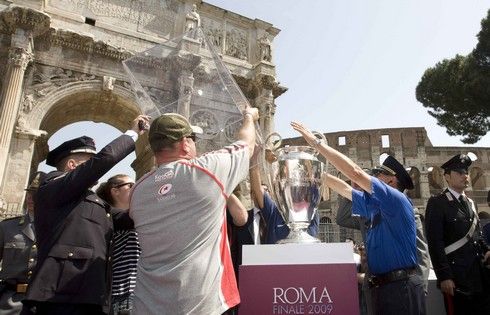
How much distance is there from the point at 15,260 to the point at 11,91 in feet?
27.5

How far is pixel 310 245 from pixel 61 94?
11609mm

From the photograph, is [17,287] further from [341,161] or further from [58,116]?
[58,116]

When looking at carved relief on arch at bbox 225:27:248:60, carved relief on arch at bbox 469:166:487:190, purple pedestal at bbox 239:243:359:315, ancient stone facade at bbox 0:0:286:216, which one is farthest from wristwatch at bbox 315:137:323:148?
carved relief on arch at bbox 469:166:487:190

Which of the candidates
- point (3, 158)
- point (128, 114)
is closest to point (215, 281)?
point (3, 158)

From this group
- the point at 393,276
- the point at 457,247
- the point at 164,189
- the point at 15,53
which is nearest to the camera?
the point at 164,189

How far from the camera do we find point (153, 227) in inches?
72.7

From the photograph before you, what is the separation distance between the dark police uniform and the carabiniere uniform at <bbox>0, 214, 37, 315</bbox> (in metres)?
1.52

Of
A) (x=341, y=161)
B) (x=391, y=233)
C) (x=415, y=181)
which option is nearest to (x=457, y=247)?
(x=391, y=233)

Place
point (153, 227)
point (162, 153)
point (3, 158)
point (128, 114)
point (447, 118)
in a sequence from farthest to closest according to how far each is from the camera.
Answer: point (447, 118), point (128, 114), point (3, 158), point (162, 153), point (153, 227)

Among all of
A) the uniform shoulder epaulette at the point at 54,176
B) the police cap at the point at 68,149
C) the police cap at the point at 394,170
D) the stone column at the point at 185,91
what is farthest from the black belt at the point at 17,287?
the police cap at the point at 394,170

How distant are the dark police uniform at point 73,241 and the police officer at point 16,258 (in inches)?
45.7

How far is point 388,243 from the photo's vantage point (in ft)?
8.63

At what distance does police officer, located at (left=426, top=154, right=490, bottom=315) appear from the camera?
3.39m

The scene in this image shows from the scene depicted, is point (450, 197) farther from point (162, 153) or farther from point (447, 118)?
point (447, 118)
